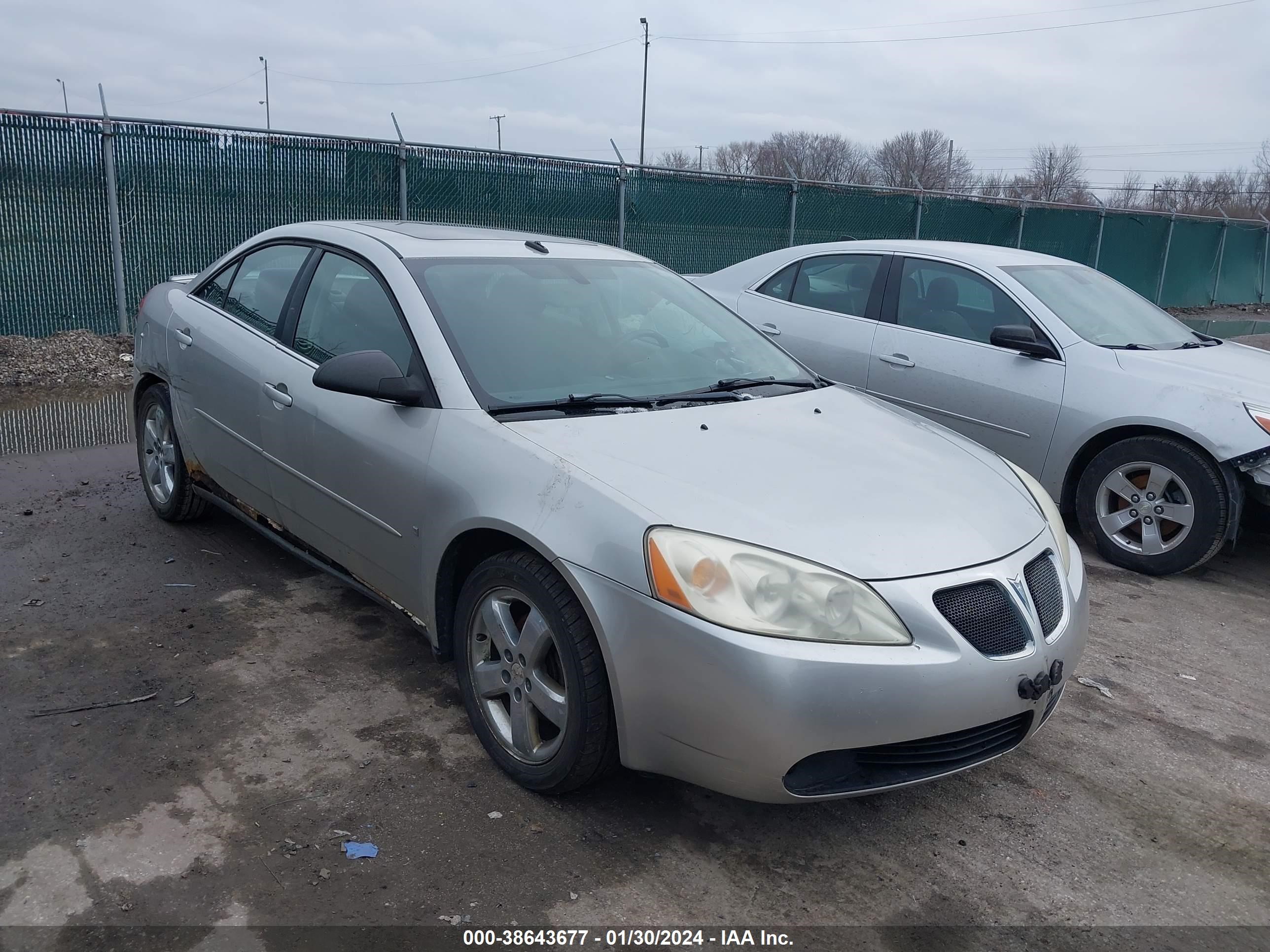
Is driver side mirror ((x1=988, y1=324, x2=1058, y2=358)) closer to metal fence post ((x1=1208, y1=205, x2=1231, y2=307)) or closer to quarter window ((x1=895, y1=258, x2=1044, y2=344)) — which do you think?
quarter window ((x1=895, y1=258, x2=1044, y2=344))

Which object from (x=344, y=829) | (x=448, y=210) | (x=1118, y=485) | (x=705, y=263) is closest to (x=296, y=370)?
(x=344, y=829)

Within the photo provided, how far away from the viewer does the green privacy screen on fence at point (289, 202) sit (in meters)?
9.39

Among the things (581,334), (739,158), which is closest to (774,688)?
(581,334)

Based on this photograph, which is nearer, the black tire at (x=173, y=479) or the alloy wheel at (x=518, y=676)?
the alloy wheel at (x=518, y=676)

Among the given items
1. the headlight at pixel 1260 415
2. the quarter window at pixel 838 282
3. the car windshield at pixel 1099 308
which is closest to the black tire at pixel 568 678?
the headlight at pixel 1260 415

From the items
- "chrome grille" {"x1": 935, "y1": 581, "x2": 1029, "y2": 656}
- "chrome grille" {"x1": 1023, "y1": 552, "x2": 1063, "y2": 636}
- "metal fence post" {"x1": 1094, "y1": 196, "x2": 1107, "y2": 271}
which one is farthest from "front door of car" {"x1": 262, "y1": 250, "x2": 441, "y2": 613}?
"metal fence post" {"x1": 1094, "y1": 196, "x2": 1107, "y2": 271}

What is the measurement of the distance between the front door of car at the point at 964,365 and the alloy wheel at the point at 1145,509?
407mm

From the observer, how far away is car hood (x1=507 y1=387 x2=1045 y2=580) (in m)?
2.62

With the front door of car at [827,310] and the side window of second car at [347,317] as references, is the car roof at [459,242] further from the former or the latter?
the front door of car at [827,310]

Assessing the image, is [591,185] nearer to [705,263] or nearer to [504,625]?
[705,263]

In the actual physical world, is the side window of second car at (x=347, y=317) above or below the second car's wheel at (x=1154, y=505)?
above

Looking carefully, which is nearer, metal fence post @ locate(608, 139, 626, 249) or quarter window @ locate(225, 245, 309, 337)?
quarter window @ locate(225, 245, 309, 337)

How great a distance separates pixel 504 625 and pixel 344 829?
0.71m

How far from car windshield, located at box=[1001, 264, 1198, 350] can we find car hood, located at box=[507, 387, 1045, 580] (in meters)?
2.68
